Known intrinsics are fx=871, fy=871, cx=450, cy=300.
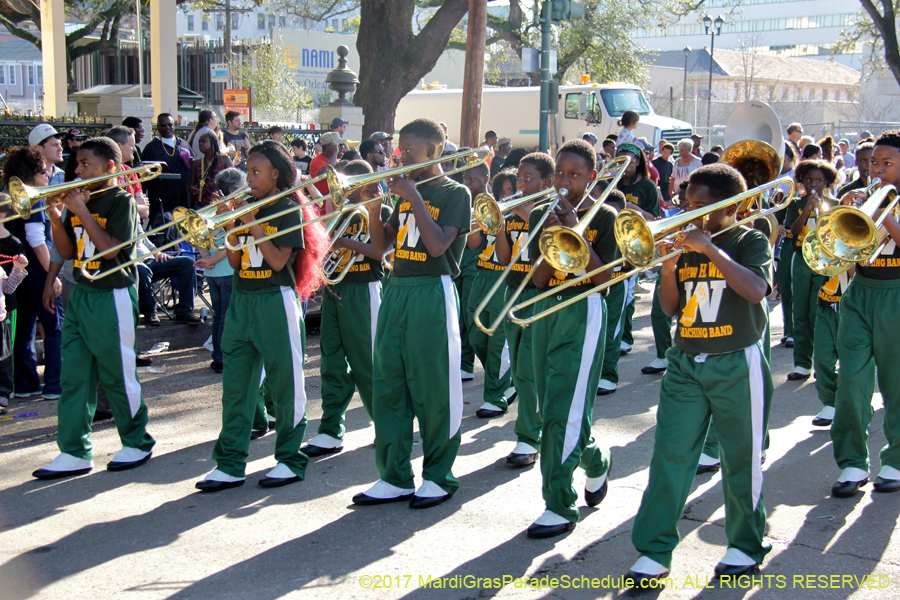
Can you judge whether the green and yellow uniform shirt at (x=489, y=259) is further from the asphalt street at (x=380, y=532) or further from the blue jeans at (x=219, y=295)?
the blue jeans at (x=219, y=295)

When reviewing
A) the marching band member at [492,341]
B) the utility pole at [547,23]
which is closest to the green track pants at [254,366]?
the marching band member at [492,341]

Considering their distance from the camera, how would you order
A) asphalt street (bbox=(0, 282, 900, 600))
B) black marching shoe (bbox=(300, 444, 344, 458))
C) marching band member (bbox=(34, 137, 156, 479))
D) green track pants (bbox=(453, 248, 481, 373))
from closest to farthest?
asphalt street (bbox=(0, 282, 900, 600)) < marching band member (bbox=(34, 137, 156, 479)) < black marching shoe (bbox=(300, 444, 344, 458)) < green track pants (bbox=(453, 248, 481, 373))

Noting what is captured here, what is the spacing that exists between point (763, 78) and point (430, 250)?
56248mm

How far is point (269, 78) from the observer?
36.5 metres

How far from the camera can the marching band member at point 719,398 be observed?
3.61 metres

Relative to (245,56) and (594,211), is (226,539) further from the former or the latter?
(245,56)

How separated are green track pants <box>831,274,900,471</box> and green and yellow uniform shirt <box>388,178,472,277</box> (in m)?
2.19

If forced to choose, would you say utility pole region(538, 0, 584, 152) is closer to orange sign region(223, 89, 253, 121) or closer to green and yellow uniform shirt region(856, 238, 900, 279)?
orange sign region(223, 89, 253, 121)

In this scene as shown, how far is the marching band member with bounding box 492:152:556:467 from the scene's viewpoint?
5.00m

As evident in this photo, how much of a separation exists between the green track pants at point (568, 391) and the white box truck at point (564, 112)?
16005mm

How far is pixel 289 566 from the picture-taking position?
3.91 metres

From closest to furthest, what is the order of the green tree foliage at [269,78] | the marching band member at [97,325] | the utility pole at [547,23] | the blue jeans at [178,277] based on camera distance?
the marching band member at [97,325], the blue jeans at [178,277], the utility pole at [547,23], the green tree foliage at [269,78]

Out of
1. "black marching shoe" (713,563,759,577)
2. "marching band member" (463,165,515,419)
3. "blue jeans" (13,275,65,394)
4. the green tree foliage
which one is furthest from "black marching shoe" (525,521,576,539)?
the green tree foliage

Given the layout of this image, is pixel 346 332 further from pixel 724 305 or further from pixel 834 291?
Result: pixel 834 291
